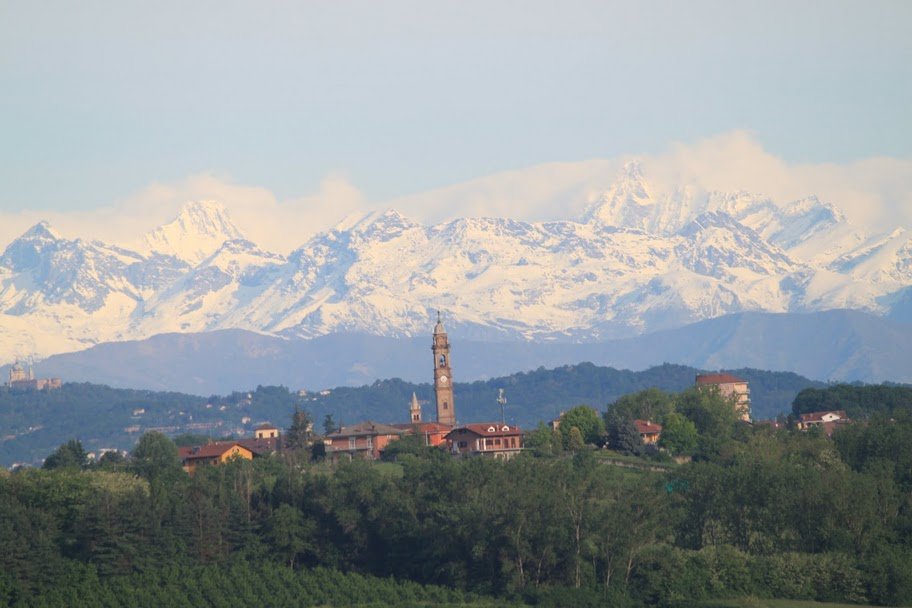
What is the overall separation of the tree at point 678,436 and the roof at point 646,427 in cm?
124

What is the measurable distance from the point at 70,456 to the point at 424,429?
28312 millimetres

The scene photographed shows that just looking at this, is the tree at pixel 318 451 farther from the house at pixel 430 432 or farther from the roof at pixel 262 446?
the house at pixel 430 432

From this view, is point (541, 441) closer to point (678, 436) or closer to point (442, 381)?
point (678, 436)

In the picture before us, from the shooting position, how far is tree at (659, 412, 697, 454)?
474 ft

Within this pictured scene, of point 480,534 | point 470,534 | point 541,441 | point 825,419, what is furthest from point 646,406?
point 480,534

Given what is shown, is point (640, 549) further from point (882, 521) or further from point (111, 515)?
point (111, 515)

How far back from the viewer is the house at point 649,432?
149113 millimetres

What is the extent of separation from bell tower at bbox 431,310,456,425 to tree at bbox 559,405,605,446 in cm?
2533

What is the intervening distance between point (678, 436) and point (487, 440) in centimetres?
1462

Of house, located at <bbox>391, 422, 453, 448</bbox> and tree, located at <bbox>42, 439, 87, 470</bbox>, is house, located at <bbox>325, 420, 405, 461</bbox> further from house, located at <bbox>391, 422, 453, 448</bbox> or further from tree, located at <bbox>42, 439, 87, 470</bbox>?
tree, located at <bbox>42, 439, 87, 470</bbox>

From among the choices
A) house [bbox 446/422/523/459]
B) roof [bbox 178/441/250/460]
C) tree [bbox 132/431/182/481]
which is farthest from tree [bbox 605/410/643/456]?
tree [bbox 132/431/182/481]

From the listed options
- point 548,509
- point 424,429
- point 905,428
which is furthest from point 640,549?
point 424,429

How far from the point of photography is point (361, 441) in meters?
148

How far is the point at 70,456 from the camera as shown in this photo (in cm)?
14625
